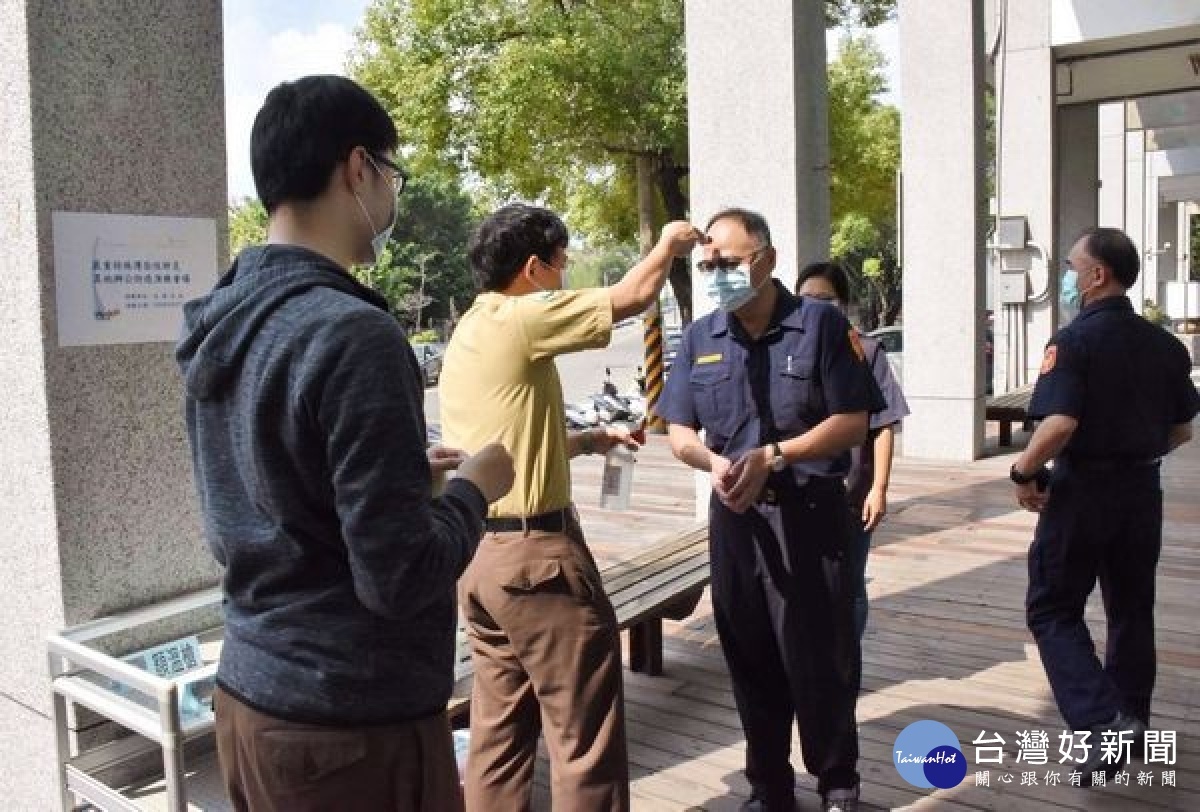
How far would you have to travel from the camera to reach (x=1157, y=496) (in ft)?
11.7

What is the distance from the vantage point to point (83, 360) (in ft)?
9.52

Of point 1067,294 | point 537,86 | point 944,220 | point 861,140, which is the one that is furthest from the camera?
point 861,140

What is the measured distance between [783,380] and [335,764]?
6.58ft

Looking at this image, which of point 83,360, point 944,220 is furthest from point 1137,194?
point 83,360

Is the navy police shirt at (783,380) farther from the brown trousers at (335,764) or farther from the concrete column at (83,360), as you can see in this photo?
the brown trousers at (335,764)

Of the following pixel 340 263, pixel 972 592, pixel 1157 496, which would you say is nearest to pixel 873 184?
pixel 972 592

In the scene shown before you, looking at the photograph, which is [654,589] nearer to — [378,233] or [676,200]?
[378,233]

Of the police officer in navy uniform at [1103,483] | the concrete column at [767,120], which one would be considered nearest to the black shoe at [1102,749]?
the police officer in navy uniform at [1103,483]

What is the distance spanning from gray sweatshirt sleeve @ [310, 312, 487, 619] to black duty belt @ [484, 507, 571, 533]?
129 centimetres

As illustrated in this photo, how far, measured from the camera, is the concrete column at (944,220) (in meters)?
9.53

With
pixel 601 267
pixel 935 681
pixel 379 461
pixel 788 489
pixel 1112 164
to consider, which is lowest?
pixel 935 681

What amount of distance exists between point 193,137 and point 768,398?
6.19 ft

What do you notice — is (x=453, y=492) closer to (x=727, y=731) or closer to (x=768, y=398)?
(x=768, y=398)

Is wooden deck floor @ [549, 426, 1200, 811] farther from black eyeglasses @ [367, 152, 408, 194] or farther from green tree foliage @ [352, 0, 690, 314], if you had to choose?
green tree foliage @ [352, 0, 690, 314]
